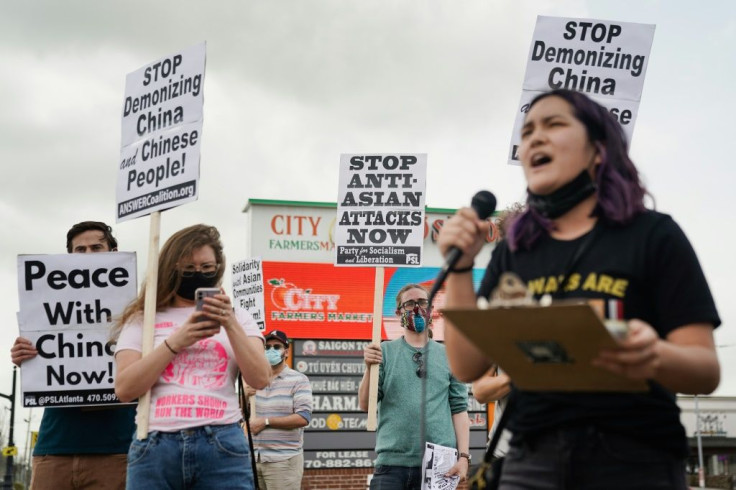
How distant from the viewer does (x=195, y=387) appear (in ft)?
14.7

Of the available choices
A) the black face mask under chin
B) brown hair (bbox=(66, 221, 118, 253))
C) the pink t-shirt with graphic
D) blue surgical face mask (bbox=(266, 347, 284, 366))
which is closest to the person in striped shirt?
blue surgical face mask (bbox=(266, 347, 284, 366))

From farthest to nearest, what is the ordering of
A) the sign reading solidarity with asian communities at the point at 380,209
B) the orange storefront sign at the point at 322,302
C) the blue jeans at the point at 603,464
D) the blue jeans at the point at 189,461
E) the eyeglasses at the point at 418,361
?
the orange storefront sign at the point at 322,302
the sign reading solidarity with asian communities at the point at 380,209
the eyeglasses at the point at 418,361
the blue jeans at the point at 189,461
the blue jeans at the point at 603,464

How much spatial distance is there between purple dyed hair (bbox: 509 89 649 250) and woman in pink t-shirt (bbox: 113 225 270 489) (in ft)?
6.37

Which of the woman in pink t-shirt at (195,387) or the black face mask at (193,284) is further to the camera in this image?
the black face mask at (193,284)

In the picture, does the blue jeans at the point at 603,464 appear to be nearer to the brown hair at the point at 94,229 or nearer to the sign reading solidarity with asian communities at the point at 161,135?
the sign reading solidarity with asian communities at the point at 161,135

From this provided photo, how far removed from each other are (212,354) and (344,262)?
4.57 metres

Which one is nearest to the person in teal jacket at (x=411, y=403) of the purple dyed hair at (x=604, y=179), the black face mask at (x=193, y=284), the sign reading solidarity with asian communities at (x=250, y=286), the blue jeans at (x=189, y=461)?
the black face mask at (x=193, y=284)

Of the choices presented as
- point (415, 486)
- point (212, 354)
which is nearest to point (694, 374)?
point (212, 354)

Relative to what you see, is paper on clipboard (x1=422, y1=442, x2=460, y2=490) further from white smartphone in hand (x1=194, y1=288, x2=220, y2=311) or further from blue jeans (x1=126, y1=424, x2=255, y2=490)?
white smartphone in hand (x1=194, y1=288, x2=220, y2=311)

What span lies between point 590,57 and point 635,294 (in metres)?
4.74

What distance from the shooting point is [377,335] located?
804 cm

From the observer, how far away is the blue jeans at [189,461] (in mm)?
4332

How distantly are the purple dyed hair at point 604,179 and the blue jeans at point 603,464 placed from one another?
630 mm

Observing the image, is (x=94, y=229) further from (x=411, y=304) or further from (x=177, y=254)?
(x=411, y=304)
